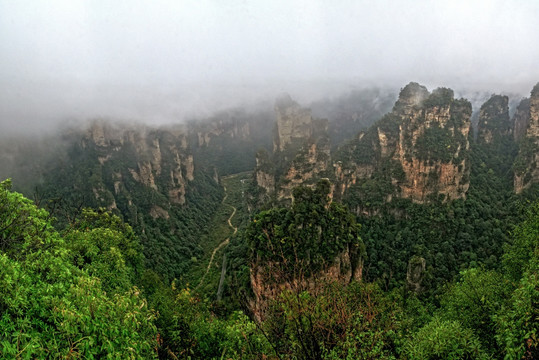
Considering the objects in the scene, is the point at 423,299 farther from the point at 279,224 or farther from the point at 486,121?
the point at 486,121

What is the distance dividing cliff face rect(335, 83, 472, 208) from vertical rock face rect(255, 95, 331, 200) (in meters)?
6.18

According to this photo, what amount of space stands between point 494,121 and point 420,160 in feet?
142

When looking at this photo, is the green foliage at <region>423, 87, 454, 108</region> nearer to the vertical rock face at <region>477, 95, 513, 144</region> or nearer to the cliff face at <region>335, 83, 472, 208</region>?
the cliff face at <region>335, 83, 472, 208</region>

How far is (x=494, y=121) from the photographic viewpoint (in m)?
82.7

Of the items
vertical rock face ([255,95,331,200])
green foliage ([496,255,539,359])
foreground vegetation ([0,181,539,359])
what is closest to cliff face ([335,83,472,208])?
vertical rock face ([255,95,331,200])

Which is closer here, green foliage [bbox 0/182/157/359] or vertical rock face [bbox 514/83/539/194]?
green foliage [bbox 0/182/157/359]

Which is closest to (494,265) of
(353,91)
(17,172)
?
(17,172)

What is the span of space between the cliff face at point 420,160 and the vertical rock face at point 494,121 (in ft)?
58.2

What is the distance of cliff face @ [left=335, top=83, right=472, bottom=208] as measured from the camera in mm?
55438

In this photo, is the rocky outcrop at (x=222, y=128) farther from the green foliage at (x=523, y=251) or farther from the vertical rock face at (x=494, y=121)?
the green foliage at (x=523, y=251)

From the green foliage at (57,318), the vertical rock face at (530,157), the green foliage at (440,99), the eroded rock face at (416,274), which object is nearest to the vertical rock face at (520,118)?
the vertical rock face at (530,157)

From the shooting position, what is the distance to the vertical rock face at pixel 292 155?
212 feet

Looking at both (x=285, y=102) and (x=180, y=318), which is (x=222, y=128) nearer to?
(x=285, y=102)

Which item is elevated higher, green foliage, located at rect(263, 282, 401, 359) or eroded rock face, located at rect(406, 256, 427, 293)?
green foliage, located at rect(263, 282, 401, 359)
